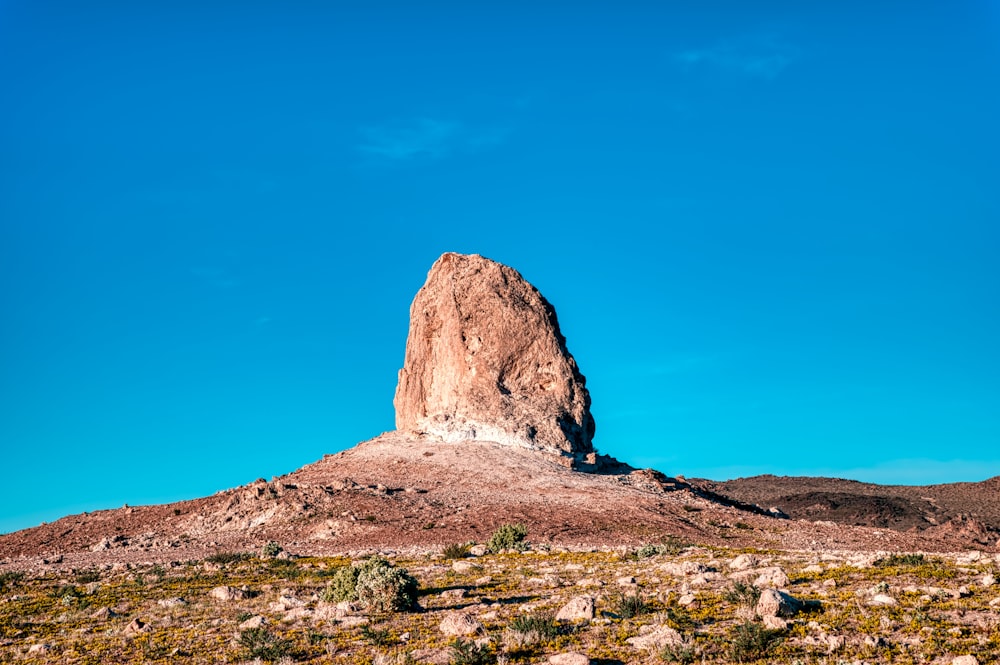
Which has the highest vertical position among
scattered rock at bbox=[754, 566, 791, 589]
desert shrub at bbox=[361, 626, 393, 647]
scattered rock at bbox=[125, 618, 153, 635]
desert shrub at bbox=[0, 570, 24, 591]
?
desert shrub at bbox=[0, 570, 24, 591]

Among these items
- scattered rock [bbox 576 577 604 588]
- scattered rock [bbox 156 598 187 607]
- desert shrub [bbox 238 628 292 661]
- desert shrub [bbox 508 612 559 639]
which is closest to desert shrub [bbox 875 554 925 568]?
scattered rock [bbox 576 577 604 588]

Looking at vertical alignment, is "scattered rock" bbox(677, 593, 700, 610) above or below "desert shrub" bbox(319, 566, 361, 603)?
below

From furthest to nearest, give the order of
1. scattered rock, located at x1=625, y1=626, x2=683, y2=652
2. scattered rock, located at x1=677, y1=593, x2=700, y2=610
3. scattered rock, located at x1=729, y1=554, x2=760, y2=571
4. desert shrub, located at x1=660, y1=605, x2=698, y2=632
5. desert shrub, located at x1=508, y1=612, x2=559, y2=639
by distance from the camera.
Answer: scattered rock, located at x1=729, y1=554, x2=760, y2=571, scattered rock, located at x1=677, y1=593, x2=700, y2=610, desert shrub, located at x1=660, y1=605, x2=698, y2=632, desert shrub, located at x1=508, y1=612, x2=559, y2=639, scattered rock, located at x1=625, y1=626, x2=683, y2=652

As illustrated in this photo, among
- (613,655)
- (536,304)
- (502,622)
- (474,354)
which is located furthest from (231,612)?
(536,304)

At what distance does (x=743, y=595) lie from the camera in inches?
661

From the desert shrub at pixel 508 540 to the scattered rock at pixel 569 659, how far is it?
13.7 meters

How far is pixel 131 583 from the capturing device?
23703mm

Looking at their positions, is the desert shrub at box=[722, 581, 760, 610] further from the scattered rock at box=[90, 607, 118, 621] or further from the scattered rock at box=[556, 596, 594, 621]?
the scattered rock at box=[90, 607, 118, 621]

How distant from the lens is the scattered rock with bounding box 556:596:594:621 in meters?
16.2

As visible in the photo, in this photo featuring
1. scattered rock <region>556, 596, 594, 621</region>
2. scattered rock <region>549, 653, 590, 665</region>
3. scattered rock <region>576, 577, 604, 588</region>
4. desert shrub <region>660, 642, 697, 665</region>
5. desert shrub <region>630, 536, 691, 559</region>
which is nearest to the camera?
desert shrub <region>660, 642, 697, 665</region>

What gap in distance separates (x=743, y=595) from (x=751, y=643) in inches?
120

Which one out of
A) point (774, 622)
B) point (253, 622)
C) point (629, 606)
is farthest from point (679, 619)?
point (253, 622)

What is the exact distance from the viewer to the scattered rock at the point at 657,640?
14.1 metres

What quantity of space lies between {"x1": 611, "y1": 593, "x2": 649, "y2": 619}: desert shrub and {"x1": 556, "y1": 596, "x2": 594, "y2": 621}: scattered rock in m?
0.50
